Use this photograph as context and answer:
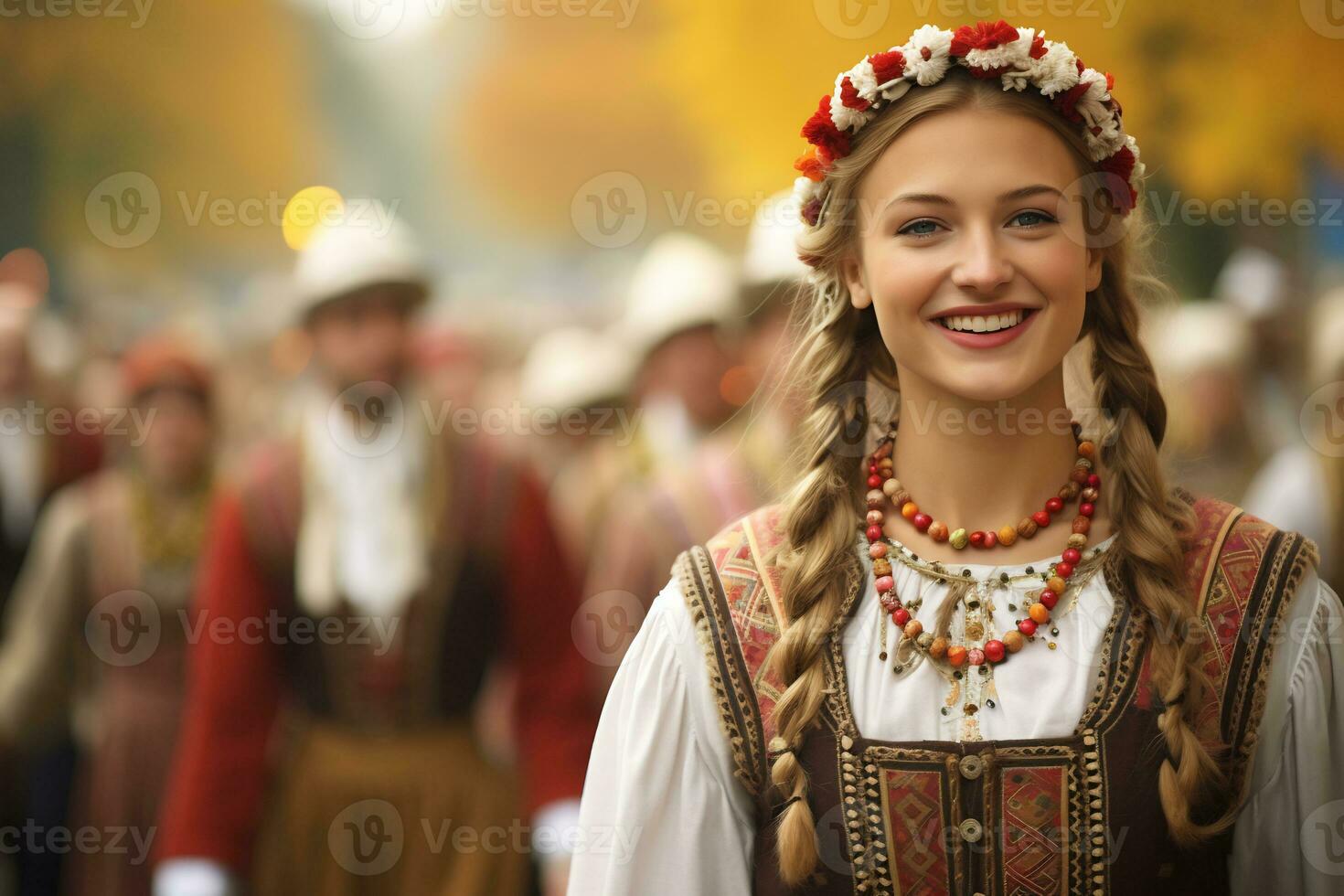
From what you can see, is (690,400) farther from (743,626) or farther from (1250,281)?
(743,626)

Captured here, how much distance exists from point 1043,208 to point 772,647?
0.60 meters

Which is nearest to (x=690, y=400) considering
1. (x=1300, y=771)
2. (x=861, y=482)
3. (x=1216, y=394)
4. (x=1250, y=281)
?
(x=1216, y=394)

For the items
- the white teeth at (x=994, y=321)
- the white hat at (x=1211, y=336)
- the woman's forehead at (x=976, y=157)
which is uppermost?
the white hat at (x=1211, y=336)

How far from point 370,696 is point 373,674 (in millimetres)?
55

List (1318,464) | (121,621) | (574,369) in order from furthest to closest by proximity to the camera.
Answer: (1318,464)
(574,369)
(121,621)

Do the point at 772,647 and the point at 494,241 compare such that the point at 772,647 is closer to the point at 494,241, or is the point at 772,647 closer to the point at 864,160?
the point at 864,160

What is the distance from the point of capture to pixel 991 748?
1.55 meters

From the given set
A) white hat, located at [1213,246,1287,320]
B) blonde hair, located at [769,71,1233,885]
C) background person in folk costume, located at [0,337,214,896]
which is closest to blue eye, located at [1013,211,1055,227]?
blonde hair, located at [769,71,1233,885]

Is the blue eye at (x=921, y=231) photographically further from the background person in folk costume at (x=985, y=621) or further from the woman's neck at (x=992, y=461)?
the woman's neck at (x=992, y=461)

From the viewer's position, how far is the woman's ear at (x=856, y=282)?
5.61ft

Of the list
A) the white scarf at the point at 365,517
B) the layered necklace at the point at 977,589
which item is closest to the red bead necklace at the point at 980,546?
the layered necklace at the point at 977,589

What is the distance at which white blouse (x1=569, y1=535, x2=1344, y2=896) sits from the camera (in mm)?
1586

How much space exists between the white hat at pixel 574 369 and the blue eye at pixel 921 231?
2.52m

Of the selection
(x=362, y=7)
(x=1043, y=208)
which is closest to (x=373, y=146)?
(x=362, y=7)
